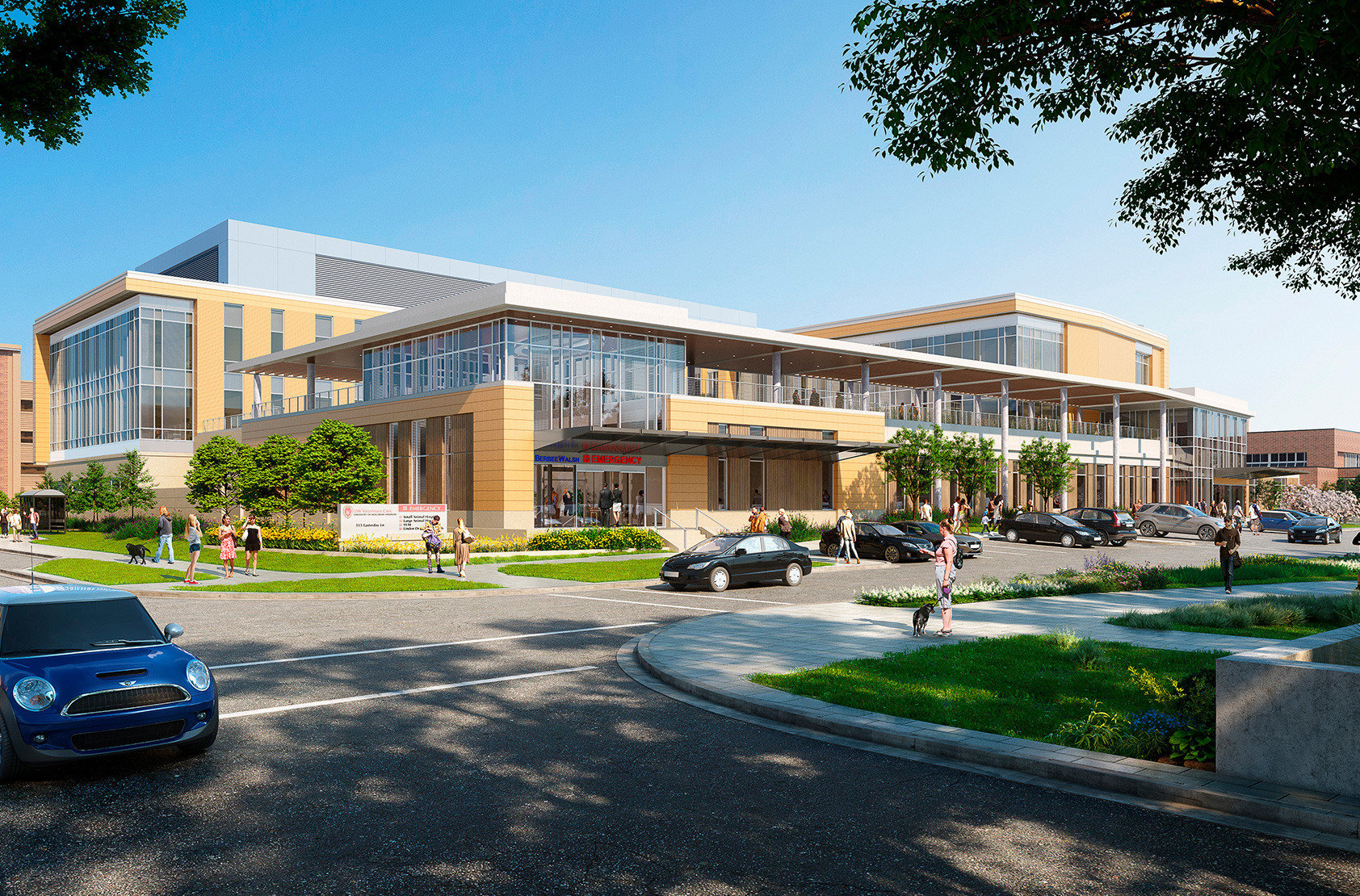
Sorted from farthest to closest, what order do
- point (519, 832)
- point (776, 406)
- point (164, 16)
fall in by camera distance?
point (776, 406) → point (164, 16) → point (519, 832)

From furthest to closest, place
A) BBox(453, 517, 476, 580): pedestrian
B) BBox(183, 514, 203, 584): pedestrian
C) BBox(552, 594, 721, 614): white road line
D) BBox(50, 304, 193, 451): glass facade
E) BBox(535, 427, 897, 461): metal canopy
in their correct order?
BBox(50, 304, 193, 451): glass facade < BBox(535, 427, 897, 461): metal canopy < BBox(453, 517, 476, 580): pedestrian < BBox(183, 514, 203, 584): pedestrian < BBox(552, 594, 721, 614): white road line

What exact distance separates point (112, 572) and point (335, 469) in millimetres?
11070

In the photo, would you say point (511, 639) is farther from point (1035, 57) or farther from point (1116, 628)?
point (1035, 57)

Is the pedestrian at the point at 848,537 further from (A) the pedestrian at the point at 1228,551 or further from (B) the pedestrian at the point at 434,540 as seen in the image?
(B) the pedestrian at the point at 434,540

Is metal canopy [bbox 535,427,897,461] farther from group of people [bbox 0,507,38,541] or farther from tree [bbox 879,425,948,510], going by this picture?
group of people [bbox 0,507,38,541]

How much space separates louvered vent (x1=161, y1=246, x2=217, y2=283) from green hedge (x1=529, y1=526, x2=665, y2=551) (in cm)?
5162

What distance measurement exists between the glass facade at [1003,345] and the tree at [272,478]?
4389 centimetres

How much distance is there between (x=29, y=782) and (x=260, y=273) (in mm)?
74338

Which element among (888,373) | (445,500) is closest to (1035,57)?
(445,500)

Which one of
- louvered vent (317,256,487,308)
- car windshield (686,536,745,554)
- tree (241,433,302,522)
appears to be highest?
louvered vent (317,256,487,308)

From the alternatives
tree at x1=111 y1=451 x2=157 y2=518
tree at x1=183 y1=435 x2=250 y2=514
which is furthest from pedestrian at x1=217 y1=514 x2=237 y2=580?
tree at x1=111 y1=451 x2=157 y2=518

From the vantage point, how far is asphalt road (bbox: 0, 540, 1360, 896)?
4.95 metres

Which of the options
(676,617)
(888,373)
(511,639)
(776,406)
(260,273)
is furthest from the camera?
(260,273)

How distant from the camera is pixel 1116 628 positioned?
14.1m
